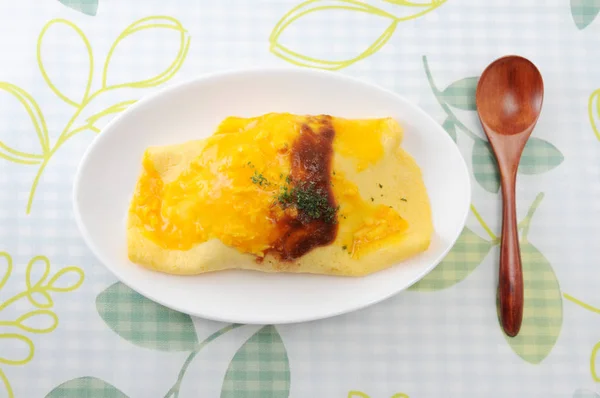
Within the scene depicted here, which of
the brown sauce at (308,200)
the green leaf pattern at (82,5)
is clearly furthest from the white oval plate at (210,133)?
the green leaf pattern at (82,5)

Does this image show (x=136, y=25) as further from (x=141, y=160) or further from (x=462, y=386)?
(x=462, y=386)

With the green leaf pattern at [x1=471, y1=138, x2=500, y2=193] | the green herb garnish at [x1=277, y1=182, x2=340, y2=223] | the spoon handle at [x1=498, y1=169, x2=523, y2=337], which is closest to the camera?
the green herb garnish at [x1=277, y1=182, x2=340, y2=223]

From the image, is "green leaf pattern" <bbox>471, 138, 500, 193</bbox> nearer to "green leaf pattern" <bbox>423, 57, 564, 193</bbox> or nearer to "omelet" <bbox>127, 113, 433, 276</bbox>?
"green leaf pattern" <bbox>423, 57, 564, 193</bbox>

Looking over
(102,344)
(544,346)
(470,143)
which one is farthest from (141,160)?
(544,346)

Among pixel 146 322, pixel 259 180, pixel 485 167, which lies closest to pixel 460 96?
pixel 485 167

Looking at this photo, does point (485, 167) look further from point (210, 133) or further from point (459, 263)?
point (210, 133)

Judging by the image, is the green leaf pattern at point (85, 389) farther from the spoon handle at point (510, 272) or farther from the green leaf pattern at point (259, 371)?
the spoon handle at point (510, 272)

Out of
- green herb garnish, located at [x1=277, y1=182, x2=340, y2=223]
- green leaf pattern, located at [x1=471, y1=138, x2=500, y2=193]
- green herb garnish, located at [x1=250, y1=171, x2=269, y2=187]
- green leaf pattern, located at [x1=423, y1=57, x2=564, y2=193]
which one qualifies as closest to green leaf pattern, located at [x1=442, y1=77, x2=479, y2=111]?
green leaf pattern, located at [x1=423, y1=57, x2=564, y2=193]

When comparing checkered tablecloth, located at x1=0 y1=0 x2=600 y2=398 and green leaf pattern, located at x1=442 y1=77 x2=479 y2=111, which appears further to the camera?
green leaf pattern, located at x1=442 y1=77 x2=479 y2=111
